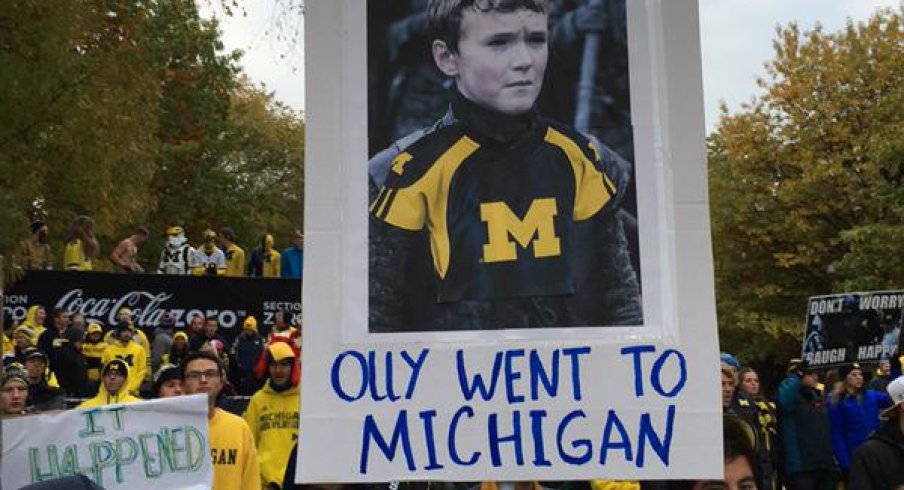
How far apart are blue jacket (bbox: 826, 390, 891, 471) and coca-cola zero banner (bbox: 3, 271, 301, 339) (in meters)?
7.35

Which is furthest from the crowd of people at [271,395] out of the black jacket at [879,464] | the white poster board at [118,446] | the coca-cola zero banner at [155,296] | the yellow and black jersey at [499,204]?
the yellow and black jersey at [499,204]

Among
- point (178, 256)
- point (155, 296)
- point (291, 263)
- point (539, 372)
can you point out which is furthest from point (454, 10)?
point (178, 256)

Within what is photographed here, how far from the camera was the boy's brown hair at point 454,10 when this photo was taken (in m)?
4.29

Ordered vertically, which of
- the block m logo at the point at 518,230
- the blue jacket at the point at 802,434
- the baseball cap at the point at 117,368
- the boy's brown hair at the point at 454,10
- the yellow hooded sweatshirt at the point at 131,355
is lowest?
the blue jacket at the point at 802,434

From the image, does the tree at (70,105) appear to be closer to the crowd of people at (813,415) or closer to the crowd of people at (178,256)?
the crowd of people at (178,256)

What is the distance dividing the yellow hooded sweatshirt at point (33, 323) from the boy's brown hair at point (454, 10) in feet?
39.8

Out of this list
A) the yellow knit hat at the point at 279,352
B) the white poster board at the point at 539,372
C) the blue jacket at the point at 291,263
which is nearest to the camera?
the white poster board at the point at 539,372

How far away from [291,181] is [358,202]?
45357mm

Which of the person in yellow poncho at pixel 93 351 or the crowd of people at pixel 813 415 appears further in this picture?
the person in yellow poncho at pixel 93 351

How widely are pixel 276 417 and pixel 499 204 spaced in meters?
5.15

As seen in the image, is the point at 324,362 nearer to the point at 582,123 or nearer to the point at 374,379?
the point at 374,379

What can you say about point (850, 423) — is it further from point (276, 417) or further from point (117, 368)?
point (117, 368)

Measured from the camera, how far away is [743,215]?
37.4 meters

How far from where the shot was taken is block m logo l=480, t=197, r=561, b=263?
4215mm
